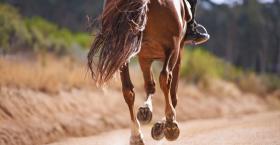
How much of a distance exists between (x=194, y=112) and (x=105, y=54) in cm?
1199

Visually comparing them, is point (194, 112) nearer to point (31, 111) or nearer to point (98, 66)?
point (31, 111)

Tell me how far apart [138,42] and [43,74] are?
26.0 ft

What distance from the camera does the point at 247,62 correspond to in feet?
189

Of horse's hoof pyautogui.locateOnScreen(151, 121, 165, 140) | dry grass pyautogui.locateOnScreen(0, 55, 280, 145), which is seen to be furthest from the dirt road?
horse's hoof pyautogui.locateOnScreen(151, 121, 165, 140)

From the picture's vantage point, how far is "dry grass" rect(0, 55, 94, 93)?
15.5 meters

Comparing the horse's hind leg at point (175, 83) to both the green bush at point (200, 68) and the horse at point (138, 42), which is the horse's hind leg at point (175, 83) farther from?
the green bush at point (200, 68)

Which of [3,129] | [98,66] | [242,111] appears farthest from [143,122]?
[242,111]

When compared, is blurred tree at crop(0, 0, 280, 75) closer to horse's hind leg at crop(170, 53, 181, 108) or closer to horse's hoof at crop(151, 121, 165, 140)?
horse's hind leg at crop(170, 53, 181, 108)

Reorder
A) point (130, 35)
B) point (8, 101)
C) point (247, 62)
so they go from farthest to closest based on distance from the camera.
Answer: point (247, 62) < point (8, 101) < point (130, 35)

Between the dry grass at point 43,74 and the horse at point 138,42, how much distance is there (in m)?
4.25

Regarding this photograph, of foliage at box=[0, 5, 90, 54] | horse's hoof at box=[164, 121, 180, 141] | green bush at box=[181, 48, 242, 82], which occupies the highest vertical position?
horse's hoof at box=[164, 121, 180, 141]

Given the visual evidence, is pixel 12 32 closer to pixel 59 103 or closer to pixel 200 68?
pixel 59 103

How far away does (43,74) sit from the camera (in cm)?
1697

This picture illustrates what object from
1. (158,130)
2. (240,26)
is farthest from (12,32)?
(240,26)
